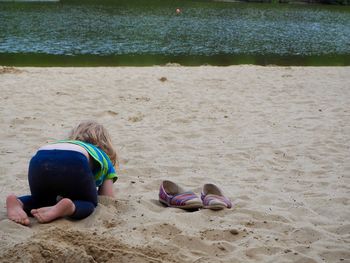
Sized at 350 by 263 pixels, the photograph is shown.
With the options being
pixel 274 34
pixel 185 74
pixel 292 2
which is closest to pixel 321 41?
pixel 274 34

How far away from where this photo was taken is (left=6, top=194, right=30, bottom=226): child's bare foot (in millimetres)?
3355

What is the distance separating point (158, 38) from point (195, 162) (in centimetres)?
2204

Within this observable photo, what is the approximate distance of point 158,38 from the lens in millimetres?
26688

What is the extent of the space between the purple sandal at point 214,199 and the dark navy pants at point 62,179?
0.94 meters

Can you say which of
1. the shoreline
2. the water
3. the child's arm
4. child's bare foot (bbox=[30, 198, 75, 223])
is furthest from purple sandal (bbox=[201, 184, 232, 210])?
the water

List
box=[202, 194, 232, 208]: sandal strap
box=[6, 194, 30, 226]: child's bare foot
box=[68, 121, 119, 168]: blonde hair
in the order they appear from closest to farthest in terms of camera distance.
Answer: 1. box=[6, 194, 30, 226]: child's bare foot
2. box=[68, 121, 119, 168]: blonde hair
3. box=[202, 194, 232, 208]: sandal strap

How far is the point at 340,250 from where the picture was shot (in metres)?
3.27

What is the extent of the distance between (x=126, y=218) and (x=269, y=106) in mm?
5444

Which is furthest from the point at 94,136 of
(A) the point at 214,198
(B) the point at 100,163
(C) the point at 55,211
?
(A) the point at 214,198

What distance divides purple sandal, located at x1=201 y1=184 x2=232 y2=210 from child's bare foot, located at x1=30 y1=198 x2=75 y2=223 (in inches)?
43.4

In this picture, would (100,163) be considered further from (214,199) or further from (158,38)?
(158,38)

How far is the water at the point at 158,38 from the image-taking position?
19.3 m

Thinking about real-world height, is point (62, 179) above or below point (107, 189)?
above

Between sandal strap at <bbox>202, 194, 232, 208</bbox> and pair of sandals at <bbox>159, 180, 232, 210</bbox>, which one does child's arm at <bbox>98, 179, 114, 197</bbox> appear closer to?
pair of sandals at <bbox>159, 180, 232, 210</bbox>
